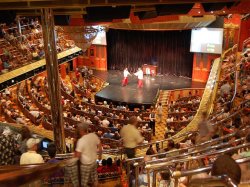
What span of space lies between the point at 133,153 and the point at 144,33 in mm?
19952

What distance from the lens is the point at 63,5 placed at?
6.20 meters

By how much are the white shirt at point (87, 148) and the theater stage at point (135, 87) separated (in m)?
13.3

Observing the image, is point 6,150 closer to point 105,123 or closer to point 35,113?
point 105,123

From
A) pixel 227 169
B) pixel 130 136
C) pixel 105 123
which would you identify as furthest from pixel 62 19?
pixel 227 169

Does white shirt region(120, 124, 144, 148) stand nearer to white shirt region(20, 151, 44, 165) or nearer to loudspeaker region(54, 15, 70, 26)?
white shirt region(20, 151, 44, 165)

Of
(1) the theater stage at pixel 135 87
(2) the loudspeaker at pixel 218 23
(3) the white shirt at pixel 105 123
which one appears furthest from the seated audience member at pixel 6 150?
(2) the loudspeaker at pixel 218 23

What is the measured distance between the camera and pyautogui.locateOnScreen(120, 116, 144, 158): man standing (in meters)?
6.09

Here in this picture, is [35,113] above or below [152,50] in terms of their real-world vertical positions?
below

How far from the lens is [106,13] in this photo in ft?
24.8

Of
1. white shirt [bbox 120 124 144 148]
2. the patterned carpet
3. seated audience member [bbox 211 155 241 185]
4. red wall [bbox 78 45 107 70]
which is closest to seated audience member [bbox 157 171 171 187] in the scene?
white shirt [bbox 120 124 144 148]

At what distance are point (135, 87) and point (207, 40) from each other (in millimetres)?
5806

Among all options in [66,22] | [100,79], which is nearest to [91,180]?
[66,22]

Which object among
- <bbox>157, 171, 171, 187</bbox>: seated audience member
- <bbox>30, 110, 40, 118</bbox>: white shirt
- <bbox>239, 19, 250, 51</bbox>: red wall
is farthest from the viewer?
<bbox>239, 19, 250, 51</bbox>: red wall

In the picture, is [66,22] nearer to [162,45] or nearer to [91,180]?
[91,180]
